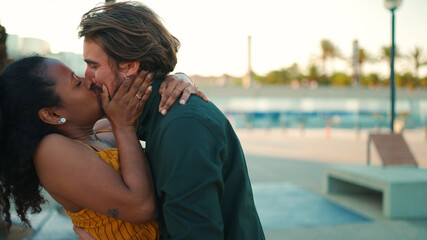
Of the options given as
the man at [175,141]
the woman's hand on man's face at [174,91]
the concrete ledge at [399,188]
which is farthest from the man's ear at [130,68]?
the concrete ledge at [399,188]

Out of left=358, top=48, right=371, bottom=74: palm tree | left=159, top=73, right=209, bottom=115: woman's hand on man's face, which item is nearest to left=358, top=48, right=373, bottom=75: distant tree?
left=358, top=48, right=371, bottom=74: palm tree

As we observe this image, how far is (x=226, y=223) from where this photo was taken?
1467 millimetres

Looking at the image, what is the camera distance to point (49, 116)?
1.55 m

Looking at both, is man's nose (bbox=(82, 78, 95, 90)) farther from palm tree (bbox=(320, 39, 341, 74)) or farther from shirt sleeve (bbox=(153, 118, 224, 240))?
palm tree (bbox=(320, 39, 341, 74))

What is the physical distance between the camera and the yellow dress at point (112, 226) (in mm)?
1507

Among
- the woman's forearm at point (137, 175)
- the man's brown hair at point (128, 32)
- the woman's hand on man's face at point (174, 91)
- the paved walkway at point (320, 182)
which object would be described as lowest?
the paved walkway at point (320, 182)

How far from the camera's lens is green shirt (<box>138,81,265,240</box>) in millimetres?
1241

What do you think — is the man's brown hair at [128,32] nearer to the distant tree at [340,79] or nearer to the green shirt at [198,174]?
the green shirt at [198,174]

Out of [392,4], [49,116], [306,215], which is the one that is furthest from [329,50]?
[49,116]

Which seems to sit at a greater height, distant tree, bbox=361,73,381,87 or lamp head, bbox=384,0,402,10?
lamp head, bbox=384,0,402,10

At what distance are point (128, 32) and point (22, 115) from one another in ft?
1.68

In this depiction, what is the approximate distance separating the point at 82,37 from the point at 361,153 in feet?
40.5

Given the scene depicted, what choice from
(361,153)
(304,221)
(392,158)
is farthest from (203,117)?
(361,153)

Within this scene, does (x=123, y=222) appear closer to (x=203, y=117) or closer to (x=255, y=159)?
(x=203, y=117)
